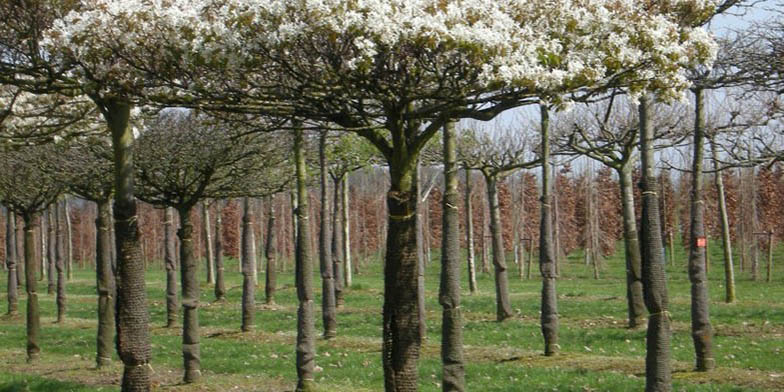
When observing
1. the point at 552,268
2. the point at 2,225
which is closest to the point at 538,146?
the point at 552,268

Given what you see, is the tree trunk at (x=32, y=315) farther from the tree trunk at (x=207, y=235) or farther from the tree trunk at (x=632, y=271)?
the tree trunk at (x=632, y=271)

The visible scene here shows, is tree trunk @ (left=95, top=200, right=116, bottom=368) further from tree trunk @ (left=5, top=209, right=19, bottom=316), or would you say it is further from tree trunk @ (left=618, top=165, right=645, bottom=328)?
tree trunk @ (left=618, top=165, right=645, bottom=328)

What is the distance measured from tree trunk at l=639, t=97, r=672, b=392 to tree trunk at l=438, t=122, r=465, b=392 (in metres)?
2.28

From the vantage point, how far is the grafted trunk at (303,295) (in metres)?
13.0

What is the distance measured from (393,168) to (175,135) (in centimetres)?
711

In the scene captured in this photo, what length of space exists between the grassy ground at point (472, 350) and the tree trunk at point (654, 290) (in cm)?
251


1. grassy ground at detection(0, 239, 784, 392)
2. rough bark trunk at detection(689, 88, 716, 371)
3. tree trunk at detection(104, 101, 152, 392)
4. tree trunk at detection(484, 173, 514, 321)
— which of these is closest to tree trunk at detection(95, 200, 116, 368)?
grassy ground at detection(0, 239, 784, 392)

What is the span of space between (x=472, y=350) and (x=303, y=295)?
484 centimetres

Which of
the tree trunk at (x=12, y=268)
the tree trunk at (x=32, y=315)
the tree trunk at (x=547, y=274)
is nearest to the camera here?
the tree trunk at (x=547, y=274)

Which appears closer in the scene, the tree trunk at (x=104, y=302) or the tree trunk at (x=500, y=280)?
the tree trunk at (x=104, y=302)

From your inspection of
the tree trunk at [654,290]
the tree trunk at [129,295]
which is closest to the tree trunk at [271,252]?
the tree trunk at [129,295]

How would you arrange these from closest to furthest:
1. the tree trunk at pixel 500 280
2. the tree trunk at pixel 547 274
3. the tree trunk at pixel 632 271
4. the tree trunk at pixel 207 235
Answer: the tree trunk at pixel 547 274 → the tree trunk at pixel 632 271 → the tree trunk at pixel 500 280 → the tree trunk at pixel 207 235

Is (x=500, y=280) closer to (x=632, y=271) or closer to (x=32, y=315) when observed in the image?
(x=632, y=271)

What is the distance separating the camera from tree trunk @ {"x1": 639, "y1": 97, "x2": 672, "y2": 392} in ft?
30.8
